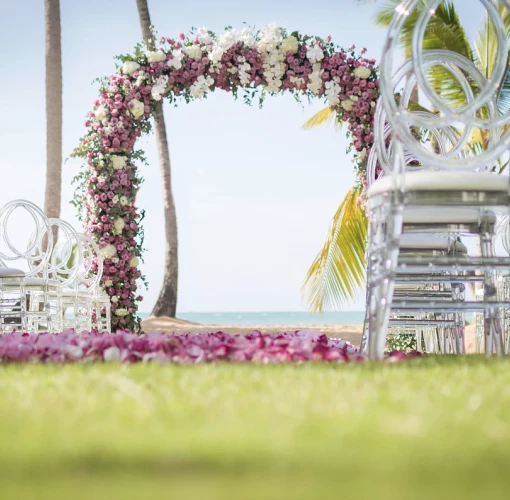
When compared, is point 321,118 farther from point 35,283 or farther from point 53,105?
point 35,283

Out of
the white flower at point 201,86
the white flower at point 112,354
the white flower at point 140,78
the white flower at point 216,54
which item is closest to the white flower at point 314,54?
the white flower at point 216,54

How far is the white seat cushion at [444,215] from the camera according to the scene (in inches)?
93.1

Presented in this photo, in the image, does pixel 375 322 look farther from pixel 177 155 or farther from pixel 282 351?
pixel 177 155

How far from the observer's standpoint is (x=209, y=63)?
6.39 meters

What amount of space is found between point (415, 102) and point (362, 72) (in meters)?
2.21

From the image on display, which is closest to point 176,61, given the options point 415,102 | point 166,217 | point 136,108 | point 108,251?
point 136,108

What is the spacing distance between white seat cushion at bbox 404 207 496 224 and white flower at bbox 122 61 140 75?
426 cm

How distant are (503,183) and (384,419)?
1.30 metres

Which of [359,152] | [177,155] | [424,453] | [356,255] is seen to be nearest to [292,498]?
[424,453]

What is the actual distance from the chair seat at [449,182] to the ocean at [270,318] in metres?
31.6

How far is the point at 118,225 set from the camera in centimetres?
634

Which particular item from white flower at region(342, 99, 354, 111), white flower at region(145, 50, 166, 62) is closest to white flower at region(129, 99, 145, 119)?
white flower at region(145, 50, 166, 62)

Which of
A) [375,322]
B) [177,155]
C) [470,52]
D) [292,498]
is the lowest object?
[292,498]

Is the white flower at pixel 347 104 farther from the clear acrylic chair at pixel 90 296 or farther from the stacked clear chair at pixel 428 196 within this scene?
the stacked clear chair at pixel 428 196
